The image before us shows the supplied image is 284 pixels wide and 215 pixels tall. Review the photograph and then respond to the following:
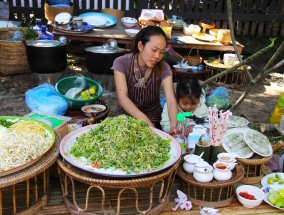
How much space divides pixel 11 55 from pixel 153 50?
14.0ft

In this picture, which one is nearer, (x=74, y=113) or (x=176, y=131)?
(x=176, y=131)

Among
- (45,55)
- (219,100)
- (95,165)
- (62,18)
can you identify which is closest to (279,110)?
(219,100)

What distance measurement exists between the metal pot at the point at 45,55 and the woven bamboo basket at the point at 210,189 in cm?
375

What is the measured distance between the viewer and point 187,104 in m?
3.50

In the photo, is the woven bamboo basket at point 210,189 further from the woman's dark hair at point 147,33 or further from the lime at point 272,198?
the woman's dark hair at point 147,33

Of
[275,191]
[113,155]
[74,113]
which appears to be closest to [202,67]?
[74,113]

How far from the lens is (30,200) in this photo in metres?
2.44

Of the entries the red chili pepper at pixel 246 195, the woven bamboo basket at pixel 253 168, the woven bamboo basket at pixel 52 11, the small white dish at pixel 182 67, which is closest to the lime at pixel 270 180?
the woven bamboo basket at pixel 253 168

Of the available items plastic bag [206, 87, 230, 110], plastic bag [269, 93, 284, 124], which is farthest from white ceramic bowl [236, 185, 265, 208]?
plastic bag [269, 93, 284, 124]

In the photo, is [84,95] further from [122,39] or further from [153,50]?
[122,39]

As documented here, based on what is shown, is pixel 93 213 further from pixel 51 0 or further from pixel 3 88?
pixel 51 0

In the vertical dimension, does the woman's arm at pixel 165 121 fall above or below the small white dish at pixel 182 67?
above

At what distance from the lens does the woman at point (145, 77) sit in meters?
3.19

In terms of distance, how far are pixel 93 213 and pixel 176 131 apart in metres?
1.09
